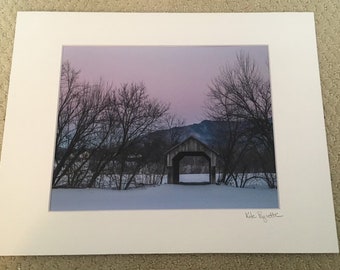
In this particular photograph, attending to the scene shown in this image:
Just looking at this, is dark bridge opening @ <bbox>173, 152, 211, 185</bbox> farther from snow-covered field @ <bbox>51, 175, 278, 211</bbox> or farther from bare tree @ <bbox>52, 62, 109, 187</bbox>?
bare tree @ <bbox>52, 62, 109, 187</bbox>

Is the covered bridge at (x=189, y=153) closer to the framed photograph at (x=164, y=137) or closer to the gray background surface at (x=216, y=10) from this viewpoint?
the framed photograph at (x=164, y=137)

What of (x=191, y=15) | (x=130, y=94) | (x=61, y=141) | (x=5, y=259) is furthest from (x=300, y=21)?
(x=5, y=259)

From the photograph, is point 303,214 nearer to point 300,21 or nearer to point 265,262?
point 265,262
